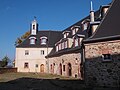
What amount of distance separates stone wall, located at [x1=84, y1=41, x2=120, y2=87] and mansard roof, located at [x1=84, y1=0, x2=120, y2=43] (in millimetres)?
503

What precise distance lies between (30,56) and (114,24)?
2710 cm

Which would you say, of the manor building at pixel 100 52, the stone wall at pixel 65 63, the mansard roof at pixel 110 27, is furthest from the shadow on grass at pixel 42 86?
the stone wall at pixel 65 63

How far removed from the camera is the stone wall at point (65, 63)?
24.8 m

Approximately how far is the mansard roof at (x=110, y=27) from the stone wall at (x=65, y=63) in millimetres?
7588

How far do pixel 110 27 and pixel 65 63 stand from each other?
13710 millimetres

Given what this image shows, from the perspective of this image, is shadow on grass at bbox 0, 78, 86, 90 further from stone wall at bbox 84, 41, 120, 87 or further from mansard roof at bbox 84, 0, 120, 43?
mansard roof at bbox 84, 0, 120, 43

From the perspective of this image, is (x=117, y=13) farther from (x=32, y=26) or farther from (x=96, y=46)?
(x=32, y=26)

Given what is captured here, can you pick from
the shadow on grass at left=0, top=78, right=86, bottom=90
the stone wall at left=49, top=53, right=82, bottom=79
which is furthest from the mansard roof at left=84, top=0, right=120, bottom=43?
the stone wall at left=49, top=53, right=82, bottom=79

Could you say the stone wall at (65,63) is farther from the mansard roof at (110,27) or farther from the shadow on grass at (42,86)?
the mansard roof at (110,27)

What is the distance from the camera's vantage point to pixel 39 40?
42938mm

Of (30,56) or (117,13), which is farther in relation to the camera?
(30,56)

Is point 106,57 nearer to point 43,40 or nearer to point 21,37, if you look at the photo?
point 43,40

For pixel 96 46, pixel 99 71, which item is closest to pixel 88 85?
pixel 99 71

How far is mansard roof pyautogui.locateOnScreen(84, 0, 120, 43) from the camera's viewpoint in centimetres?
1570
